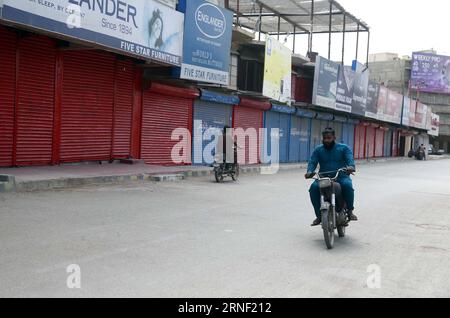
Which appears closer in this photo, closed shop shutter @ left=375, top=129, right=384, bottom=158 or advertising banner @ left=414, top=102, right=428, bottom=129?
closed shop shutter @ left=375, top=129, right=384, bottom=158

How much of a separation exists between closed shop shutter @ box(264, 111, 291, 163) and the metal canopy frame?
4506 mm

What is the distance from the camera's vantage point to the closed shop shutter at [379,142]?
48650mm

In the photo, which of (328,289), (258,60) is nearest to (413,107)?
(258,60)

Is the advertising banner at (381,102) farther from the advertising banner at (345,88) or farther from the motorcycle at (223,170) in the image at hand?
the motorcycle at (223,170)

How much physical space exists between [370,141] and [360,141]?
10.9ft

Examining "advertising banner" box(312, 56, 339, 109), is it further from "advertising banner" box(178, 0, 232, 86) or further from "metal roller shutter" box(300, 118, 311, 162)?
"advertising banner" box(178, 0, 232, 86)

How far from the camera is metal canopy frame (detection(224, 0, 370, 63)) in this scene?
89.7ft

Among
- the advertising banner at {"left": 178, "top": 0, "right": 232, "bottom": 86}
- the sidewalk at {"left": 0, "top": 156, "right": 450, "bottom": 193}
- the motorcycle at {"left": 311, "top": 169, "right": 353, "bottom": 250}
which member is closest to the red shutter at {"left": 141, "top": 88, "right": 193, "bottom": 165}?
the sidewalk at {"left": 0, "top": 156, "right": 450, "bottom": 193}

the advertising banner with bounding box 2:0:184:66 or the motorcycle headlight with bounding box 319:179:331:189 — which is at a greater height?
the advertising banner with bounding box 2:0:184:66

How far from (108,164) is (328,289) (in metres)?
12.6

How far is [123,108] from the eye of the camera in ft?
56.4

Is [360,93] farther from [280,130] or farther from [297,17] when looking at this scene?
[280,130]

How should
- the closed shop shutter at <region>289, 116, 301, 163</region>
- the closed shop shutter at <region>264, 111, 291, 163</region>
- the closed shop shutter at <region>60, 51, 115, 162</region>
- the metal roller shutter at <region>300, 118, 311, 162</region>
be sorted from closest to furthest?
1. the closed shop shutter at <region>60, 51, 115, 162</region>
2. the closed shop shutter at <region>264, 111, 291, 163</region>
3. the closed shop shutter at <region>289, 116, 301, 163</region>
4. the metal roller shutter at <region>300, 118, 311, 162</region>
